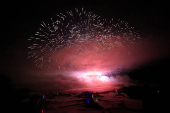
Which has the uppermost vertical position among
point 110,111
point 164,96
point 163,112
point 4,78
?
point 4,78

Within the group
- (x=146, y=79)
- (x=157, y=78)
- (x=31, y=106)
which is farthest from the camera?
(x=146, y=79)

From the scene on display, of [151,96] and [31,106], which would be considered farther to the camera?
[31,106]

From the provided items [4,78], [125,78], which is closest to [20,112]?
[4,78]

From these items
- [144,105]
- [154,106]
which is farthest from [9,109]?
[154,106]

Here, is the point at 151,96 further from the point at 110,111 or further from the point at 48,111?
the point at 48,111

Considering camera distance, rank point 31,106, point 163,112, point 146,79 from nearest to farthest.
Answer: point 163,112 → point 31,106 → point 146,79

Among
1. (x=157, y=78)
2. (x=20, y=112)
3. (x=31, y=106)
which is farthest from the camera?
(x=157, y=78)

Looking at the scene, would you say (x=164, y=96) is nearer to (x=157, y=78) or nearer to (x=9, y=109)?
(x=9, y=109)

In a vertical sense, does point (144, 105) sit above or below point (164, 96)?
below

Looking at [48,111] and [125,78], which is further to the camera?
[125,78]

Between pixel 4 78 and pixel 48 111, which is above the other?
pixel 4 78
